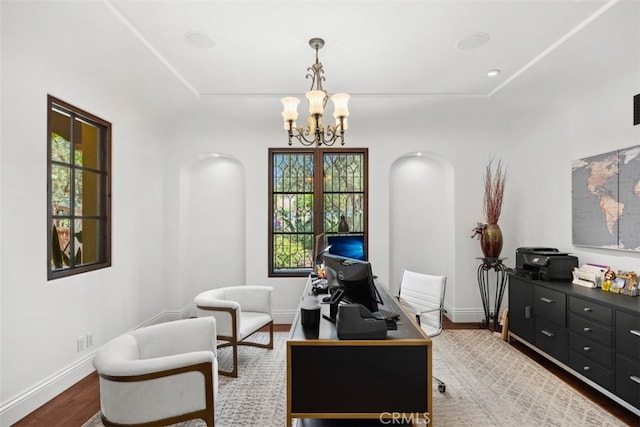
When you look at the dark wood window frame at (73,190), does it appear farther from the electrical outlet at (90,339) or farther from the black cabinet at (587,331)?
the black cabinet at (587,331)

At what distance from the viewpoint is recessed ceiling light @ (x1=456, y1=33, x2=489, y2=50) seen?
2.66 meters

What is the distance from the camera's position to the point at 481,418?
2.47 m

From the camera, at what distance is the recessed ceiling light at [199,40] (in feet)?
8.65

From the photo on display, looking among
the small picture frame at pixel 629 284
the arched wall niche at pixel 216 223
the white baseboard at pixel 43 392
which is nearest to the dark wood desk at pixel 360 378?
the white baseboard at pixel 43 392

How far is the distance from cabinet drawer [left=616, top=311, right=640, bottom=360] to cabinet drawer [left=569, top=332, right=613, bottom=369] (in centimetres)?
13

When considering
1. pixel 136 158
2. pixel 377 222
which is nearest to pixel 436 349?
pixel 377 222

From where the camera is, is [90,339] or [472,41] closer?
[472,41]

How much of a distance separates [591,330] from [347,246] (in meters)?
2.64

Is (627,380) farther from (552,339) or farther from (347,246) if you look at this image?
(347,246)

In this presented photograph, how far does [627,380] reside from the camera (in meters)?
2.44

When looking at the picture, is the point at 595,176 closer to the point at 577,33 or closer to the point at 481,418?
the point at 577,33

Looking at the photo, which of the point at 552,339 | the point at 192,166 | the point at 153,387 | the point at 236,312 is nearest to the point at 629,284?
the point at 552,339

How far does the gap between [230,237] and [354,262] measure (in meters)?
3.21

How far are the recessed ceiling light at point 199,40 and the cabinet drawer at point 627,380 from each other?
3.86 m
